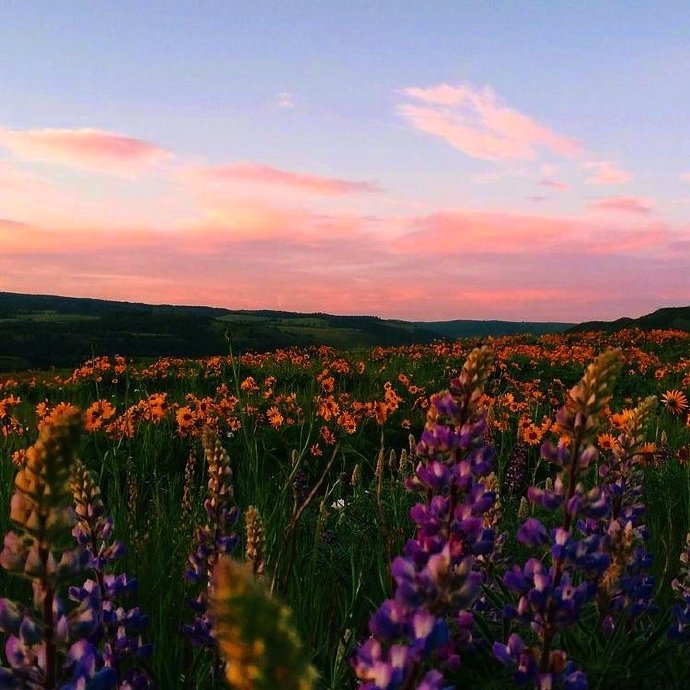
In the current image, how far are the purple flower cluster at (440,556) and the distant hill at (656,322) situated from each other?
101 ft

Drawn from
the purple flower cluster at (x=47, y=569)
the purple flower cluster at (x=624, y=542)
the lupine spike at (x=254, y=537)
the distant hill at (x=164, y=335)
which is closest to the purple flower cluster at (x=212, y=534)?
the lupine spike at (x=254, y=537)

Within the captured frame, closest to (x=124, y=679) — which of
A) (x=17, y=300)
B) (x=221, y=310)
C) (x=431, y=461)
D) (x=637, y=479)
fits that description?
(x=431, y=461)

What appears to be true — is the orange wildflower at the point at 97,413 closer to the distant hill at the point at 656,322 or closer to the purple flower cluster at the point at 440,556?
the purple flower cluster at the point at 440,556

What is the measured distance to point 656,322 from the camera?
32.4m

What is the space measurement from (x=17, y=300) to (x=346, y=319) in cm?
9396

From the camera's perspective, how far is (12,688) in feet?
3.53

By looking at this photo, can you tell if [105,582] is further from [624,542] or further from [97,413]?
[97,413]

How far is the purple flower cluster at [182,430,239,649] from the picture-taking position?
78.2 inches

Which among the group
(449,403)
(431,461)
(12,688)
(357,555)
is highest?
(449,403)

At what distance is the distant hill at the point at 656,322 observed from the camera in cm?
3122

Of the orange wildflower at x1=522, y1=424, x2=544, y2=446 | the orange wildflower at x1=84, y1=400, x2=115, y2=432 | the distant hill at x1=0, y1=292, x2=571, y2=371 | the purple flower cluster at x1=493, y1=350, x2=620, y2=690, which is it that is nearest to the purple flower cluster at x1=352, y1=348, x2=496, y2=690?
the purple flower cluster at x1=493, y1=350, x2=620, y2=690

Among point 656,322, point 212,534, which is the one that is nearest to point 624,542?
point 212,534

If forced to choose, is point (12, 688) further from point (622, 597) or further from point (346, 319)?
point (346, 319)

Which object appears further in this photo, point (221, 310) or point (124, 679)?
point (221, 310)
